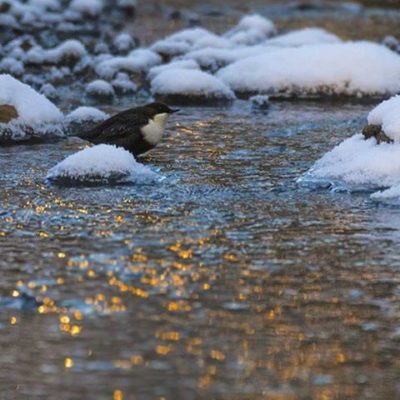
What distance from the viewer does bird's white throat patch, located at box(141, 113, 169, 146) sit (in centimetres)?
782

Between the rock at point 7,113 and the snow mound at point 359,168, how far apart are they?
2.51 meters

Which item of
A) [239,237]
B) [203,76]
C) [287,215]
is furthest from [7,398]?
[203,76]

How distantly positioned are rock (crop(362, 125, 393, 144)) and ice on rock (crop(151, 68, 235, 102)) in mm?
3402

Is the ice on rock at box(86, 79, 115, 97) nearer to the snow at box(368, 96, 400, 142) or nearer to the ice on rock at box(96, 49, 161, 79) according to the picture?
the ice on rock at box(96, 49, 161, 79)

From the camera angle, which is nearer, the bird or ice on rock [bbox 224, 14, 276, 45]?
the bird

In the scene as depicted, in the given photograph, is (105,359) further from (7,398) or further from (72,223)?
(72,223)

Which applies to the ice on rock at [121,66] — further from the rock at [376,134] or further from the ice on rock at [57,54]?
the rock at [376,134]

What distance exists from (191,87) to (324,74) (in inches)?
55.1

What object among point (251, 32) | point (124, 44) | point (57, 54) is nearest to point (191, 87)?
point (57, 54)

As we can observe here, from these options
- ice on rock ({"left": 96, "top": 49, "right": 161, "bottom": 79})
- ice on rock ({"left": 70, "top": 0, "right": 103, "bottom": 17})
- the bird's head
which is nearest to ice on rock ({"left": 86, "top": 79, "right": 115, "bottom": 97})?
A: ice on rock ({"left": 96, "top": 49, "right": 161, "bottom": 79})

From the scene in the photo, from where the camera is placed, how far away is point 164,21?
18.9 metres

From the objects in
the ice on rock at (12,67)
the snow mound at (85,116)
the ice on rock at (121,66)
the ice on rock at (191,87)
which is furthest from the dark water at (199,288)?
the ice on rock at (12,67)

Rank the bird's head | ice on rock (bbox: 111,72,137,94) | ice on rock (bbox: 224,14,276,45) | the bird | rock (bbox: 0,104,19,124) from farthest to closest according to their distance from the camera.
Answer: ice on rock (bbox: 224,14,276,45)
ice on rock (bbox: 111,72,137,94)
rock (bbox: 0,104,19,124)
the bird's head
the bird

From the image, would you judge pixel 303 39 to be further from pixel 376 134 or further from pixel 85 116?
pixel 376 134
